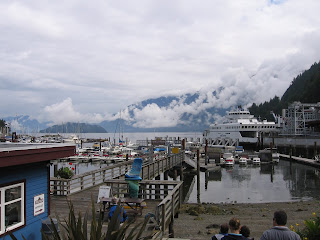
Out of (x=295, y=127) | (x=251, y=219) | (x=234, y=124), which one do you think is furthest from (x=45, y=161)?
(x=234, y=124)


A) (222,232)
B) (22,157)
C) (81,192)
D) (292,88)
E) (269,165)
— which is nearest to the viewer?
(222,232)

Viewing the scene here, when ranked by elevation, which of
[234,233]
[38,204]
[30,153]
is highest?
[30,153]

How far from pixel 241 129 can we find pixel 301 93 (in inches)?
2014

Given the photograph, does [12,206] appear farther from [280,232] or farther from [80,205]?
[280,232]

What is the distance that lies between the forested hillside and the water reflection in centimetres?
7699

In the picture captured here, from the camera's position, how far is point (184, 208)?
2075cm

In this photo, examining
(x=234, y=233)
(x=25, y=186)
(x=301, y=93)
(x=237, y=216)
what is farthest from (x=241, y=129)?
(x=234, y=233)

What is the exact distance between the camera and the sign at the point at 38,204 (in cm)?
876

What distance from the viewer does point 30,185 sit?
28.4 ft

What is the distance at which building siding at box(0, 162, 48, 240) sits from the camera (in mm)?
7988

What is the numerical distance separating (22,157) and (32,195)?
60.5 inches

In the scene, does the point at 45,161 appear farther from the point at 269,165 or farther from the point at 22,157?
the point at 269,165

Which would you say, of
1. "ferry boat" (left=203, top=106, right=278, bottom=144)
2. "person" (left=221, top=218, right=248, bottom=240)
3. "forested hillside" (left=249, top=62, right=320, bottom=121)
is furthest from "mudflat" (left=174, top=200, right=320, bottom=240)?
"forested hillside" (left=249, top=62, right=320, bottom=121)

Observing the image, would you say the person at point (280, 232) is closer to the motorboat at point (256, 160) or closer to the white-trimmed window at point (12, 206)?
the white-trimmed window at point (12, 206)
